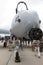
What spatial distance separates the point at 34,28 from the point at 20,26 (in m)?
1.33

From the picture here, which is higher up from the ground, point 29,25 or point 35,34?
point 29,25

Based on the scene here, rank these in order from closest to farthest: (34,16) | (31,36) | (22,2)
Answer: (31,36) → (34,16) → (22,2)

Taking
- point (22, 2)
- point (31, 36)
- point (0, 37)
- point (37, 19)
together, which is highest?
point (22, 2)

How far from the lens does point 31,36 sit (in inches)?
512

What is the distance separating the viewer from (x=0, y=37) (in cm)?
2789

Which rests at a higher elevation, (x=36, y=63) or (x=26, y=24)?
(x=26, y=24)

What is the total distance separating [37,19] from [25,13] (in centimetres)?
80

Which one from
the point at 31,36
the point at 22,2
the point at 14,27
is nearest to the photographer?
the point at 31,36

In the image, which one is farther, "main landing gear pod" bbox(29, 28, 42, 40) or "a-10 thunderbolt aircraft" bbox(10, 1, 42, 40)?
"a-10 thunderbolt aircraft" bbox(10, 1, 42, 40)

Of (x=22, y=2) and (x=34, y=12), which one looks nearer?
(x=34, y=12)

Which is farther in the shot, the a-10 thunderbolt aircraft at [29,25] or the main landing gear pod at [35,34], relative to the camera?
the a-10 thunderbolt aircraft at [29,25]

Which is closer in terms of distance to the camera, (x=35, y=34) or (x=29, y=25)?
(x=35, y=34)

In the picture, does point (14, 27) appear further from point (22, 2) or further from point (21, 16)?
point (22, 2)

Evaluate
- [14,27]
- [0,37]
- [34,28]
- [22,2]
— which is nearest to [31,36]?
[34,28]
